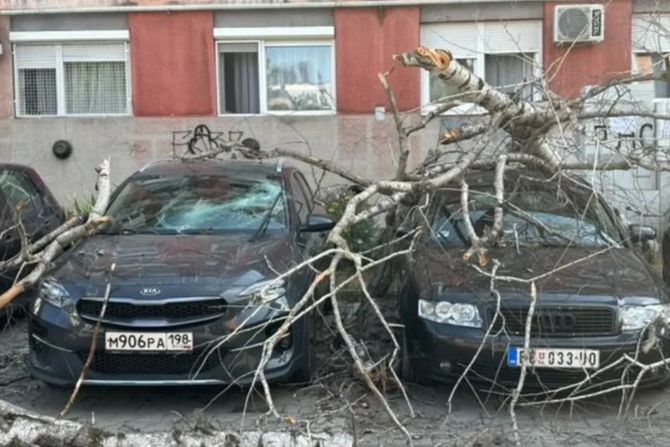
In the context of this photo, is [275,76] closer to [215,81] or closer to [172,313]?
[215,81]

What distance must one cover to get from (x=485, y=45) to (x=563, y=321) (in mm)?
8145

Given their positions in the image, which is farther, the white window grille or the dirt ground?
the white window grille

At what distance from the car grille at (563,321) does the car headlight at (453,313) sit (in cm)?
10

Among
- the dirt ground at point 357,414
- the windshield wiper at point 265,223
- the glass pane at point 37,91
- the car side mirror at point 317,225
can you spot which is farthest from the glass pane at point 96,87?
the dirt ground at point 357,414

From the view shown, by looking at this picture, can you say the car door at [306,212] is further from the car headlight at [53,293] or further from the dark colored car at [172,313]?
the car headlight at [53,293]

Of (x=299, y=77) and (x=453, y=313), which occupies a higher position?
(x=299, y=77)

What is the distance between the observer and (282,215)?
6879mm

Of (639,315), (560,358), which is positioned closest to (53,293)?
(560,358)

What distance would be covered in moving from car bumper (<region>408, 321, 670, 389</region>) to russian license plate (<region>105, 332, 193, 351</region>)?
1.57 metres

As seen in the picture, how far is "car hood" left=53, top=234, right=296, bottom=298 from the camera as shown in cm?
571

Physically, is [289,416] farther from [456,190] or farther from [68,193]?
[68,193]

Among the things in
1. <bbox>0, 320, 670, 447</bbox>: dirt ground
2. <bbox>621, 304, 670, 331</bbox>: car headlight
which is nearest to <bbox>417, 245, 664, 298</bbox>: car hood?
<bbox>621, 304, 670, 331</bbox>: car headlight

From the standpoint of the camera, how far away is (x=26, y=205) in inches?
339

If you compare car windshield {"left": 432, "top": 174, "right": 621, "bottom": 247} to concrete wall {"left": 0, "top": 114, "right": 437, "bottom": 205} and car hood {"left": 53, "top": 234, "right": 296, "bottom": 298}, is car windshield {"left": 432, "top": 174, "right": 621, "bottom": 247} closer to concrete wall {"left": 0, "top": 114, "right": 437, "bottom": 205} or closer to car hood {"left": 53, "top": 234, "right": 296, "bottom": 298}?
car hood {"left": 53, "top": 234, "right": 296, "bottom": 298}
